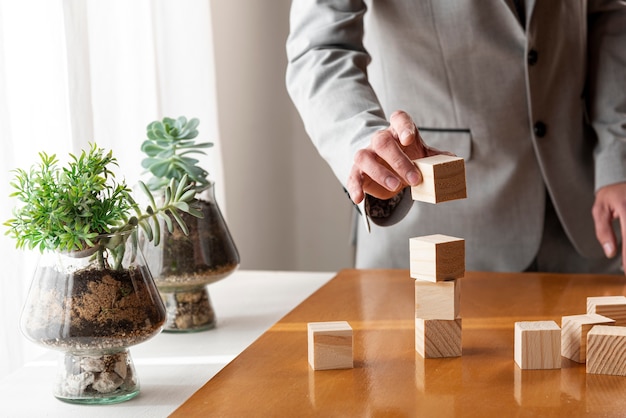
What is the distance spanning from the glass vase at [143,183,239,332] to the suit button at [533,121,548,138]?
74 centimetres

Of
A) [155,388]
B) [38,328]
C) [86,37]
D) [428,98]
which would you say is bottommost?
[155,388]

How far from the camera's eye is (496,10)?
1.70 metres

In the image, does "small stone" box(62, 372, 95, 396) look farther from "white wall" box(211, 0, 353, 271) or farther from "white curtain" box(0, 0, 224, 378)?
"white wall" box(211, 0, 353, 271)

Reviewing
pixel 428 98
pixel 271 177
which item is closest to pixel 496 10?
pixel 428 98

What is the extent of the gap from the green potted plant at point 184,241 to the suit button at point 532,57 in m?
0.75

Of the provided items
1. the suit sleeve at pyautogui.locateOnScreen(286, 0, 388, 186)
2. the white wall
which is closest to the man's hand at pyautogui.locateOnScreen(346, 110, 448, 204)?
the suit sleeve at pyautogui.locateOnScreen(286, 0, 388, 186)

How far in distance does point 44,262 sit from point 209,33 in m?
1.33

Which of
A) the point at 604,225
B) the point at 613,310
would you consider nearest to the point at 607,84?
the point at 604,225

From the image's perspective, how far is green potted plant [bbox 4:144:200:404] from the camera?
0.99m

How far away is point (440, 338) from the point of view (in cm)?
112

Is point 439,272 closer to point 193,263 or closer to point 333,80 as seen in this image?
point 193,263

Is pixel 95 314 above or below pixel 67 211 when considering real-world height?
below

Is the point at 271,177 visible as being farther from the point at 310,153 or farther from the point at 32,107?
the point at 32,107

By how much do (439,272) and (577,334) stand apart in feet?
0.64
